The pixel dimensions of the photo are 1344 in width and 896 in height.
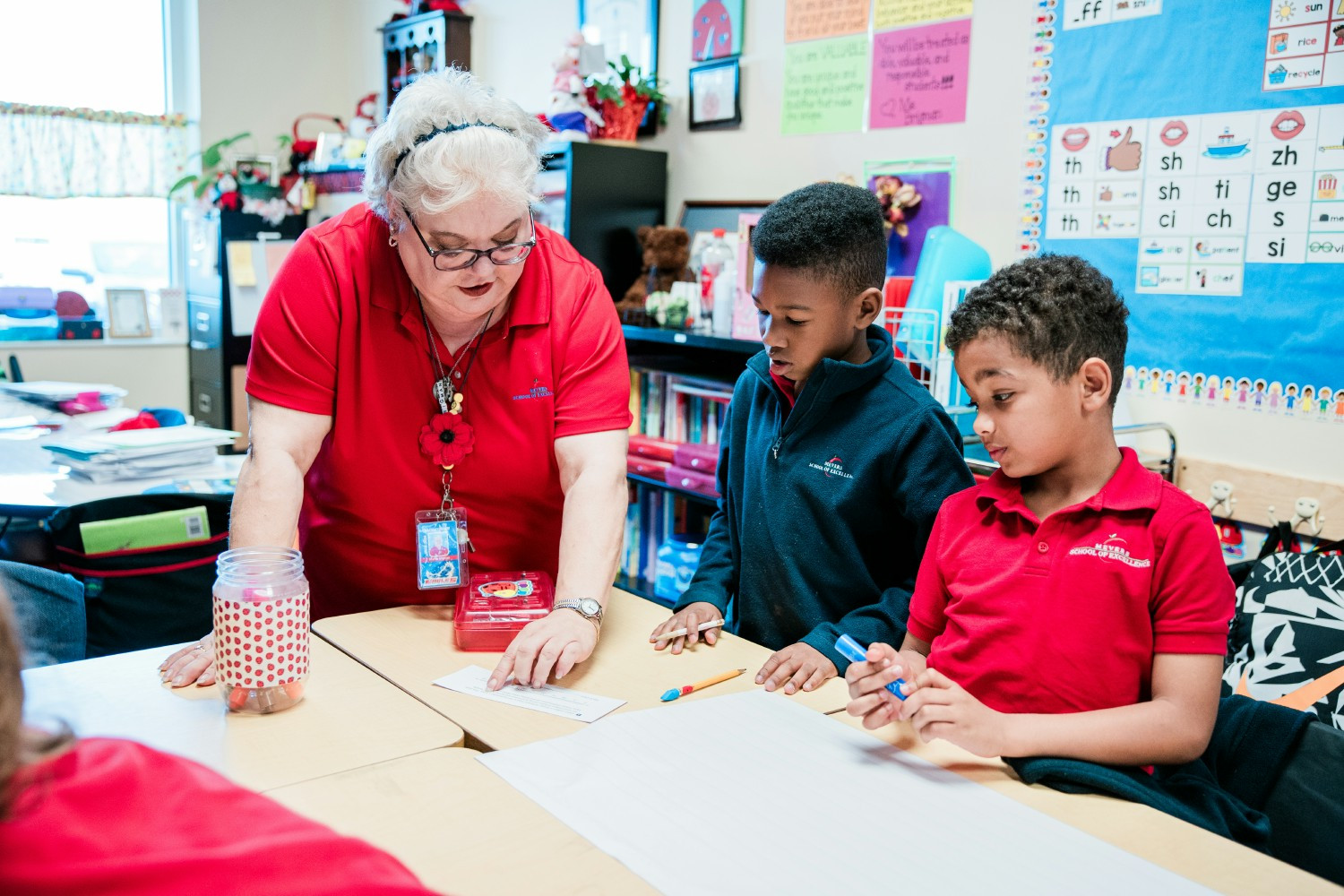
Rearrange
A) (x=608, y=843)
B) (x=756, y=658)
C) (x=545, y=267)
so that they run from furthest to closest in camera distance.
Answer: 1. (x=545, y=267)
2. (x=756, y=658)
3. (x=608, y=843)

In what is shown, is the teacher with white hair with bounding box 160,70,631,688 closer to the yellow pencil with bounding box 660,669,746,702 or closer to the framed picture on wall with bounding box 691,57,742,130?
the yellow pencil with bounding box 660,669,746,702

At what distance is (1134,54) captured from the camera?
2377 mm

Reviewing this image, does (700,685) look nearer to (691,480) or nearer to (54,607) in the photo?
(54,607)

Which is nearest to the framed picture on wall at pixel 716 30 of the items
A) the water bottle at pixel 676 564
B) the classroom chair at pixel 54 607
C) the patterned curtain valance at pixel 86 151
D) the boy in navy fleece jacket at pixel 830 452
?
the water bottle at pixel 676 564

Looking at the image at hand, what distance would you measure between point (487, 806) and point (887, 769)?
402 millimetres

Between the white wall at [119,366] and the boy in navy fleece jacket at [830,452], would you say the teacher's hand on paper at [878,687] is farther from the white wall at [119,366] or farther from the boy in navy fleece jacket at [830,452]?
the white wall at [119,366]

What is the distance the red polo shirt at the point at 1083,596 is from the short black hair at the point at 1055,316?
0.14 m

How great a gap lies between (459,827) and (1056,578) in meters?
0.72

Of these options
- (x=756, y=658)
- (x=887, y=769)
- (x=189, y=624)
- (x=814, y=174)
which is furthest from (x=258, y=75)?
(x=887, y=769)

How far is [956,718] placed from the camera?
1.06 m

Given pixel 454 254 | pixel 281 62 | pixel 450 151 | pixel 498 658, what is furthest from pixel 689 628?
pixel 281 62

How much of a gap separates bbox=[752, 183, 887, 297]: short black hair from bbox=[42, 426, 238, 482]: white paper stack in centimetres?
184

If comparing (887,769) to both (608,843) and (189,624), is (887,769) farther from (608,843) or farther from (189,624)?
(189,624)

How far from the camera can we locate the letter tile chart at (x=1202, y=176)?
2098 millimetres
